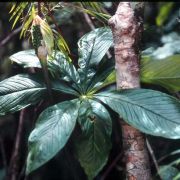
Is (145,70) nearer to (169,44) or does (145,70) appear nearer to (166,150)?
(169,44)

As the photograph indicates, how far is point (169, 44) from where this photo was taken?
1245 mm

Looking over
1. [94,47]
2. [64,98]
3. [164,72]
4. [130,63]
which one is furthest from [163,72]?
[64,98]

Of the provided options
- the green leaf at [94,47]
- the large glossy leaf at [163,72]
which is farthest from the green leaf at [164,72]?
the green leaf at [94,47]

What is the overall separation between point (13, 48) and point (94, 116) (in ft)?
3.26

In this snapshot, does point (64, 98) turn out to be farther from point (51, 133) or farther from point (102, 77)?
point (51, 133)

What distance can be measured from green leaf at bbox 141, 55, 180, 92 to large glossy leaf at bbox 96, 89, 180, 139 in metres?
0.07

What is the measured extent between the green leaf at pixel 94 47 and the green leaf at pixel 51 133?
153 mm

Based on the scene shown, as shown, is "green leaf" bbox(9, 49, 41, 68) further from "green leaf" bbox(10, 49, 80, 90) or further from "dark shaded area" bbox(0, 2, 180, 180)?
"dark shaded area" bbox(0, 2, 180, 180)

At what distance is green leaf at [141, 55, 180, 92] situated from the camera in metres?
0.93

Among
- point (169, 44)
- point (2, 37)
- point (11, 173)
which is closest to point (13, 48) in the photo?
point (2, 37)

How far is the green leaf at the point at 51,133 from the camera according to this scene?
794 mm

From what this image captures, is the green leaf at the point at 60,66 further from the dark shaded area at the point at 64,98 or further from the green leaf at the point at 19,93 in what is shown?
the dark shaded area at the point at 64,98

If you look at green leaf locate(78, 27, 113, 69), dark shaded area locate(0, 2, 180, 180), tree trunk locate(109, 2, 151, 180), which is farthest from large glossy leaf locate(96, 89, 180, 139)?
dark shaded area locate(0, 2, 180, 180)

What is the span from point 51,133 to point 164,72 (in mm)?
328
